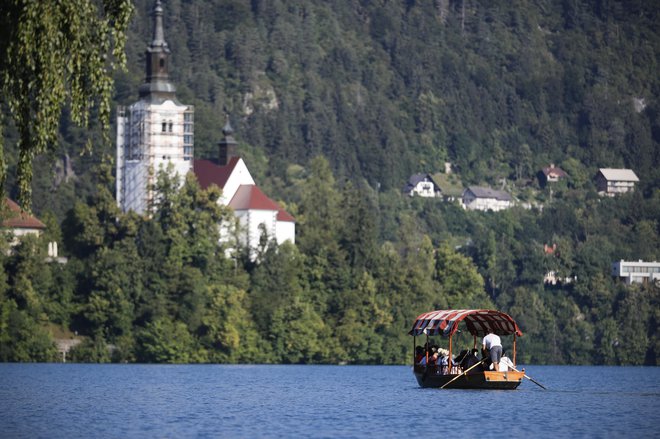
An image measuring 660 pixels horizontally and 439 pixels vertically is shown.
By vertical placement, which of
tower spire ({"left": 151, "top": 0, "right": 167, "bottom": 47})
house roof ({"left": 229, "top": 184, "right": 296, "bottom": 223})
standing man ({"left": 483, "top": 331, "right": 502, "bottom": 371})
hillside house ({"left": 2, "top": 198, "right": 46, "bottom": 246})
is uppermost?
tower spire ({"left": 151, "top": 0, "right": 167, "bottom": 47})

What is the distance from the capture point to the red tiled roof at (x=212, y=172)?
167 metres

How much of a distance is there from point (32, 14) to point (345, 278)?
358 feet

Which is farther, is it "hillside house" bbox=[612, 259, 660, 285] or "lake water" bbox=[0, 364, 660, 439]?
"hillside house" bbox=[612, 259, 660, 285]

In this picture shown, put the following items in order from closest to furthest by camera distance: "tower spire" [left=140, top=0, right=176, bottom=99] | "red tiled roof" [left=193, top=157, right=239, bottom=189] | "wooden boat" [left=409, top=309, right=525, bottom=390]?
"wooden boat" [left=409, top=309, right=525, bottom=390]
"tower spire" [left=140, top=0, right=176, bottom=99]
"red tiled roof" [left=193, top=157, right=239, bottom=189]

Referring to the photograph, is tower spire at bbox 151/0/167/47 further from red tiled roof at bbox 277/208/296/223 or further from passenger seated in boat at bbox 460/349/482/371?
passenger seated in boat at bbox 460/349/482/371

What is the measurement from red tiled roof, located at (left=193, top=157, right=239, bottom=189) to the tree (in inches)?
4873

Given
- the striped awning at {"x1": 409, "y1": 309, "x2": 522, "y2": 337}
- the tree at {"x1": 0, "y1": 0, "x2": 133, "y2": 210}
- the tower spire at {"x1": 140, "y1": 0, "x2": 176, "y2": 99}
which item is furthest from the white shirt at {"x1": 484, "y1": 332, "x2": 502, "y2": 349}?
the tower spire at {"x1": 140, "y1": 0, "x2": 176, "y2": 99}

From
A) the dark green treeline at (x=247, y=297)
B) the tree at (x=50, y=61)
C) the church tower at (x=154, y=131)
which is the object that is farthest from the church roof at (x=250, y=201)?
the tree at (x=50, y=61)

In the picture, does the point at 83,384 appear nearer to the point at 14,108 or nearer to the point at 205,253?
the point at 14,108

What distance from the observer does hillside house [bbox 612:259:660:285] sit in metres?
187

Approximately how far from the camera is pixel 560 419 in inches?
2276

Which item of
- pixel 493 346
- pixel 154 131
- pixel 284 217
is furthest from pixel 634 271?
pixel 493 346

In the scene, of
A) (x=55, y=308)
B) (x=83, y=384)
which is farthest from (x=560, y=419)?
(x=55, y=308)

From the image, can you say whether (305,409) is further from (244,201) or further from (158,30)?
(158,30)
